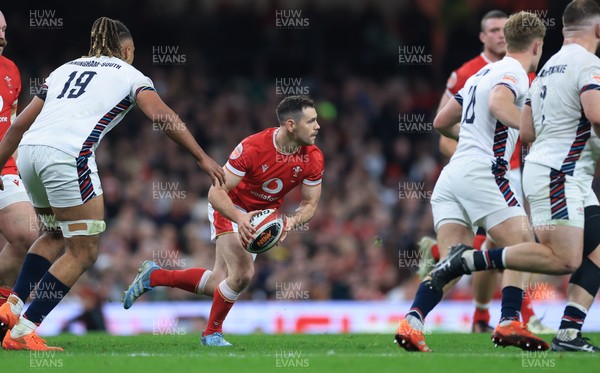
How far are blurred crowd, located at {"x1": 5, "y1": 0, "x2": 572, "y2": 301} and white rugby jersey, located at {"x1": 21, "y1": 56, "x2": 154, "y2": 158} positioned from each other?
6.67 meters

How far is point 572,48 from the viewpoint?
7086 millimetres

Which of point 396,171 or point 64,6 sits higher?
point 64,6

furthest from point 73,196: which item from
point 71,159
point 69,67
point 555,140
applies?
point 555,140

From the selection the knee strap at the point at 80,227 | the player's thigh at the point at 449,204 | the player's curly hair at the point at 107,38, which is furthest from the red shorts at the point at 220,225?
the player's thigh at the point at 449,204

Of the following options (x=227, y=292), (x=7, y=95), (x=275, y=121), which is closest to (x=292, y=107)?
(x=227, y=292)

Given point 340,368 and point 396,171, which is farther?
point 396,171

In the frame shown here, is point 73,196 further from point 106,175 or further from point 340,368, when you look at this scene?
point 106,175

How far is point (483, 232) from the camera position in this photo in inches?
385

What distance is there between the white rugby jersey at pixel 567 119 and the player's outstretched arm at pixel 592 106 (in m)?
0.10

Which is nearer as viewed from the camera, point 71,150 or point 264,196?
point 71,150

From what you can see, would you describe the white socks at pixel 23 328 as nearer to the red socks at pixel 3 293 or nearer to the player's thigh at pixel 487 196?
the red socks at pixel 3 293

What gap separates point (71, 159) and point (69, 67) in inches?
29.9

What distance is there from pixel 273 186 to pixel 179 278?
114cm

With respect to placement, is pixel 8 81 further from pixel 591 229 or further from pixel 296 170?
pixel 591 229
